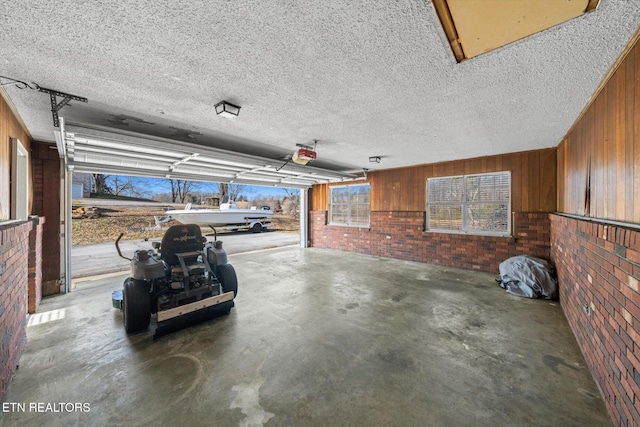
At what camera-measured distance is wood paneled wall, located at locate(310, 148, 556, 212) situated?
4.66 m

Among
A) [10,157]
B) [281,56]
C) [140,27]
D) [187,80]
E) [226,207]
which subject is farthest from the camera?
[226,207]

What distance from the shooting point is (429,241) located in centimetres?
622

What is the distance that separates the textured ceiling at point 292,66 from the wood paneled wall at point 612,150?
0.58ft

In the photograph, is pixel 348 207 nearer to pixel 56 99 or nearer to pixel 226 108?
pixel 226 108

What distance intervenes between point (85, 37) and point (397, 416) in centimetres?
326

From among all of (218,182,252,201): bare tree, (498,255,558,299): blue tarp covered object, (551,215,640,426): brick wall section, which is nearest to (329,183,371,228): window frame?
(498,255,558,299): blue tarp covered object

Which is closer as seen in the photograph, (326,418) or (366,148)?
(326,418)

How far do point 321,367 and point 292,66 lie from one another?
261 cm

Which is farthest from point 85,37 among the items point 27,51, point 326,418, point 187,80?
point 326,418

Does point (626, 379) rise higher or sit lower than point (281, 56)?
lower

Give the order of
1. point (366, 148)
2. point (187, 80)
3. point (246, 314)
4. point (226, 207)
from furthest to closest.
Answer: point (226, 207) → point (366, 148) → point (246, 314) → point (187, 80)

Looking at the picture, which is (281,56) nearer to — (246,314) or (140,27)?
(140,27)

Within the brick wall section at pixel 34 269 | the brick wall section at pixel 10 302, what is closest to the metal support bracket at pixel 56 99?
the brick wall section at pixel 10 302

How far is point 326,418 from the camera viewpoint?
5.52 ft
